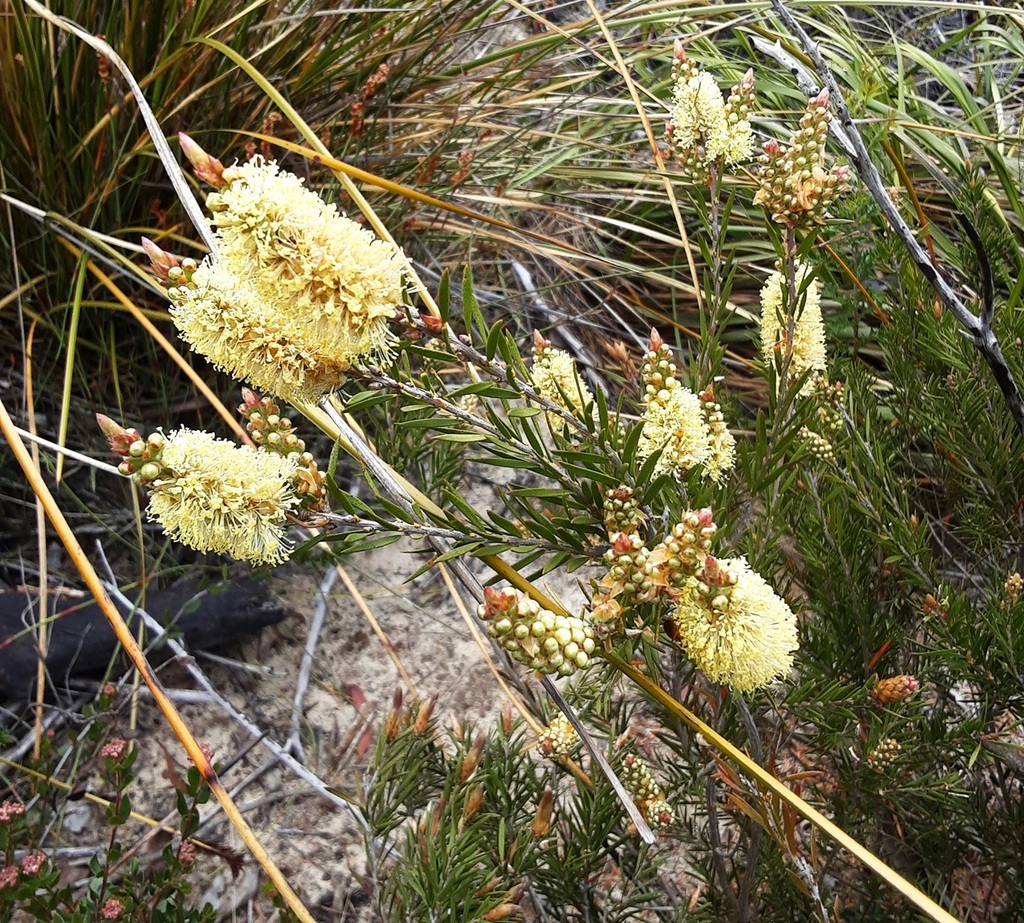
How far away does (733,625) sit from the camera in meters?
0.53

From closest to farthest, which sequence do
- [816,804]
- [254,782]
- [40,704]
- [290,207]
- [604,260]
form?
[290,207] < [816,804] < [40,704] < [254,782] < [604,260]

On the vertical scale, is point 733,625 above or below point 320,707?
above

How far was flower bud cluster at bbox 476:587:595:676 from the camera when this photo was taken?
0.49m

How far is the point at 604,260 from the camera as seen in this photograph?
1.69m

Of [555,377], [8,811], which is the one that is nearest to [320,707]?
[8,811]

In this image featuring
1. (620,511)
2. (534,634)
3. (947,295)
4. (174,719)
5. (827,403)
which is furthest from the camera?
(827,403)

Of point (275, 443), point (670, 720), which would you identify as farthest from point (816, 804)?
point (275, 443)

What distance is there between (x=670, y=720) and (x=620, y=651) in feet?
0.65

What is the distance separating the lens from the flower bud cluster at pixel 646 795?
2.81ft

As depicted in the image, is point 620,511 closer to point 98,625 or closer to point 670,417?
point 670,417

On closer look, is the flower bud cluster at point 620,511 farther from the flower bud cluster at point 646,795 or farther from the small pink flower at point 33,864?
the small pink flower at point 33,864

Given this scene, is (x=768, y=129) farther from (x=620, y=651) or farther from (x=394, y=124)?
(x=620, y=651)

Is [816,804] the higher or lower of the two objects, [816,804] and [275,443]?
the lower

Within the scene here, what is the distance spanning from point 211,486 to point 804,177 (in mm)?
500
